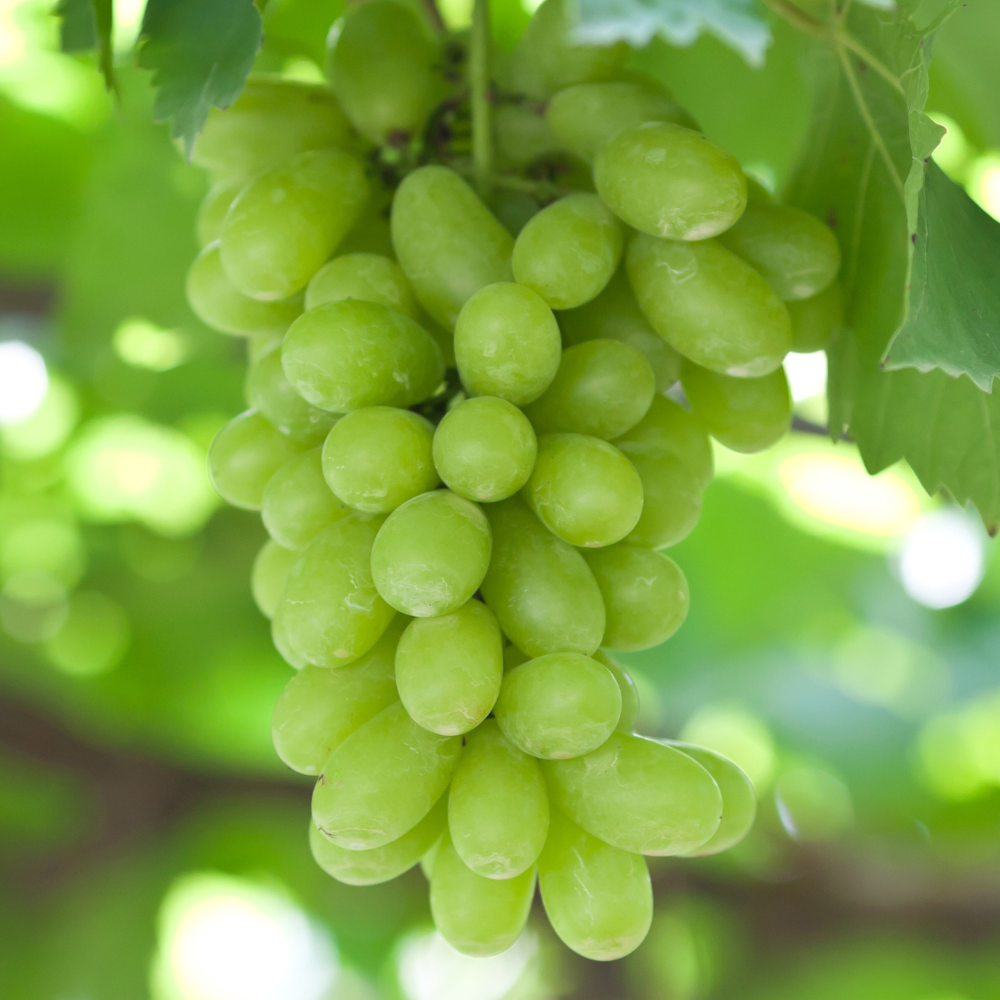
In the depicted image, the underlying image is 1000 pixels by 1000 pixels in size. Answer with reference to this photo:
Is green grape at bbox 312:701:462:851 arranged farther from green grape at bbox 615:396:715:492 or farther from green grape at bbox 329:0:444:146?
green grape at bbox 329:0:444:146

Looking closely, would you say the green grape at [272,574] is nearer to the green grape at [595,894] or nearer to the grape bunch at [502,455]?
the grape bunch at [502,455]

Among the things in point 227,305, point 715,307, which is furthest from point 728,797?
point 227,305

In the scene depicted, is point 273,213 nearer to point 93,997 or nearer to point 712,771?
point 712,771

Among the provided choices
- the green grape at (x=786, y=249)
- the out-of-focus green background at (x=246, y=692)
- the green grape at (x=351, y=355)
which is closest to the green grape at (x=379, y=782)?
the green grape at (x=351, y=355)

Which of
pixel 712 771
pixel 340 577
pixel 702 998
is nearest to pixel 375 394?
pixel 340 577

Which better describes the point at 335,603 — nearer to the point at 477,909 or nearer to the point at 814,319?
the point at 477,909

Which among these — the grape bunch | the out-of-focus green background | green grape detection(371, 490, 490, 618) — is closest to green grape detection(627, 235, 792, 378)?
the grape bunch

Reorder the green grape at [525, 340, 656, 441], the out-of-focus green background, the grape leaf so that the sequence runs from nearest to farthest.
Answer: the grape leaf, the green grape at [525, 340, 656, 441], the out-of-focus green background
